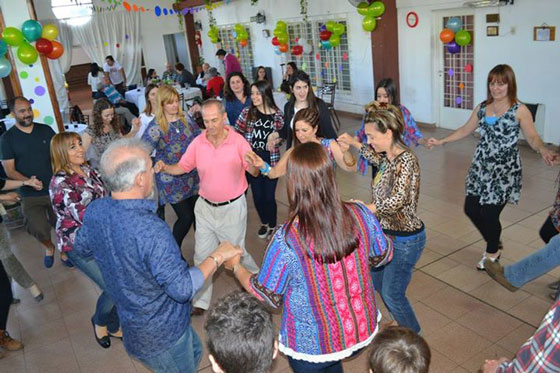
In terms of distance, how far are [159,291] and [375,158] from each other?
1.69 m

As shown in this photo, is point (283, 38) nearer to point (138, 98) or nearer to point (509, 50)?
point (138, 98)

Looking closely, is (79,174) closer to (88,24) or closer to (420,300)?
(420,300)

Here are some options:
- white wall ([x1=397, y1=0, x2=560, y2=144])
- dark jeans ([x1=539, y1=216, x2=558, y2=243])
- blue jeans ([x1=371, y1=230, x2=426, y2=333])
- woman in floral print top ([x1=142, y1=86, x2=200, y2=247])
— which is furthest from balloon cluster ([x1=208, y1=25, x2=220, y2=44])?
blue jeans ([x1=371, y1=230, x2=426, y2=333])

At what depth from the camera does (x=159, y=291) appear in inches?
84.1

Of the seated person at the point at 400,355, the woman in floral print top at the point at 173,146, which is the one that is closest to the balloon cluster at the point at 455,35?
the woman in floral print top at the point at 173,146

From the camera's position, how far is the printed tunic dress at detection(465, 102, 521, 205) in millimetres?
3613

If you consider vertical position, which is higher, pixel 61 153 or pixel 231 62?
pixel 231 62

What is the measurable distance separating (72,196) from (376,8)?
7.34 meters

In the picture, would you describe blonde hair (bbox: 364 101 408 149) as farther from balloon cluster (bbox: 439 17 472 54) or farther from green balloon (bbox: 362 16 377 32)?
green balloon (bbox: 362 16 377 32)

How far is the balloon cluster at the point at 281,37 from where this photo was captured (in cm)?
1230

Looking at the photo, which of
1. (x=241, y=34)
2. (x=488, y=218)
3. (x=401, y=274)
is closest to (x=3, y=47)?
(x=401, y=274)

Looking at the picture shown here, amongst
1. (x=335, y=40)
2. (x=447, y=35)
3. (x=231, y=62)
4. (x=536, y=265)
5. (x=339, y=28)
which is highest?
(x=339, y=28)

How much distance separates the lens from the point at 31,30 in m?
6.80

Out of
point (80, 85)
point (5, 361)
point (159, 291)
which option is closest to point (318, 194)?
point (159, 291)
